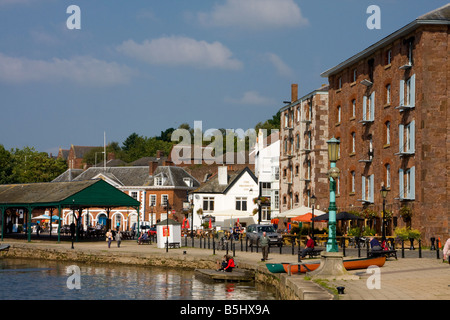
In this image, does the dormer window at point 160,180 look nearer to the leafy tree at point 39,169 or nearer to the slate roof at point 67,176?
the slate roof at point 67,176

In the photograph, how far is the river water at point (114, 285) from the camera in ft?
95.0

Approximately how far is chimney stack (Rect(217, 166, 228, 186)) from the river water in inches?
1497

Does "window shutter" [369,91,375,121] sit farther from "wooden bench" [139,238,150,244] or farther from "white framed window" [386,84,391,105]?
"wooden bench" [139,238,150,244]

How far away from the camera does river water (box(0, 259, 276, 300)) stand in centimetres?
2895

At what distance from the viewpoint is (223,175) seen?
80.6 metres

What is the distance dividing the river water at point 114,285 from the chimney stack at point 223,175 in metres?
38.0

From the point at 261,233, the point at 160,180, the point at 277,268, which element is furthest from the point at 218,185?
the point at 277,268

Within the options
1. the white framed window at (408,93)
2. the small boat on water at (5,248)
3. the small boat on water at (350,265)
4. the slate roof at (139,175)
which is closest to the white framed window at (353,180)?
the white framed window at (408,93)

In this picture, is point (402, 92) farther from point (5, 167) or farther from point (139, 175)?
point (5, 167)

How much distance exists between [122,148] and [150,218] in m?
94.5

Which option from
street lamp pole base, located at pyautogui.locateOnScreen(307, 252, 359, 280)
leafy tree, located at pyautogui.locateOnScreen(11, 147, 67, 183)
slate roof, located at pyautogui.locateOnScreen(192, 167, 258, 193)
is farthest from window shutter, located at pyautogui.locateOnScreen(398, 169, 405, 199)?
leafy tree, located at pyautogui.locateOnScreen(11, 147, 67, 183)

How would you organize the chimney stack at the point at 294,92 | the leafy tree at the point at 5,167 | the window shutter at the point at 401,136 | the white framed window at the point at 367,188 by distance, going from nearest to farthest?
the window shutter at the point at 401,136, the white framed window at the point at 367,188, the chimney stack at the point at 294,92, the leafy tree at the point at 5,167
